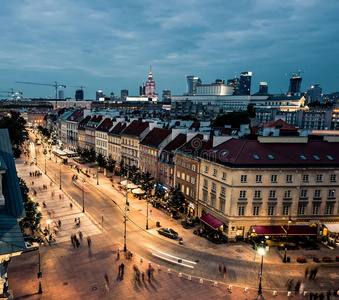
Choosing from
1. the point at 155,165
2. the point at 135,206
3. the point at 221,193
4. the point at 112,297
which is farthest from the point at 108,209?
the point at 112,297

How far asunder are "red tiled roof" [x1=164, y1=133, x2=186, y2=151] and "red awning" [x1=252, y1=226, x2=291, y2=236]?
2504 cm

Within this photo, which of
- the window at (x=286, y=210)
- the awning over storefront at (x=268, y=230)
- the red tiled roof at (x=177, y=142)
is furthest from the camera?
the red tiled roof at (x=177, y=142)

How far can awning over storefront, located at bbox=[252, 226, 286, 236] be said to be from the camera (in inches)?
1646

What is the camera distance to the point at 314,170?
144 ft

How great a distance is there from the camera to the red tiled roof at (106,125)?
312 ft

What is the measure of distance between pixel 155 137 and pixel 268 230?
36.9 m

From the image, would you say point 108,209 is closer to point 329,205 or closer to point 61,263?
point 61,263

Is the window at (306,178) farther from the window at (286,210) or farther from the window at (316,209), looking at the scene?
the window at (286,210)

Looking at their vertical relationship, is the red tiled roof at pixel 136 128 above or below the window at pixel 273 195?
above

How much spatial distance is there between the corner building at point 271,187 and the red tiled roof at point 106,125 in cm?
5616

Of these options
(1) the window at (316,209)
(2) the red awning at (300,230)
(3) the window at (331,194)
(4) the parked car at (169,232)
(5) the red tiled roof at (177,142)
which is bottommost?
(4) the parked car at (169,232)

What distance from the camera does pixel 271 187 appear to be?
141 ft

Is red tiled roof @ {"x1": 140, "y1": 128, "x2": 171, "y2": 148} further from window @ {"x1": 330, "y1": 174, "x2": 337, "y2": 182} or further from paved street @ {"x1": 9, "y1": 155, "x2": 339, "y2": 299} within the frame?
window @ {"x1": 330, "y1": 174, "x2": 337, "y2": 182}

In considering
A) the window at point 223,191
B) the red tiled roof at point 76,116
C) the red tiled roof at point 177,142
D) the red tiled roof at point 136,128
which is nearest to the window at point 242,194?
the window at point 223,191
